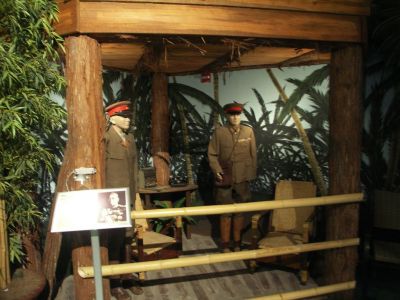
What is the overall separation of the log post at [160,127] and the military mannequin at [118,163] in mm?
1895

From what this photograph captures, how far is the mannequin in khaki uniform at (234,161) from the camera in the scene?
4.87 metres

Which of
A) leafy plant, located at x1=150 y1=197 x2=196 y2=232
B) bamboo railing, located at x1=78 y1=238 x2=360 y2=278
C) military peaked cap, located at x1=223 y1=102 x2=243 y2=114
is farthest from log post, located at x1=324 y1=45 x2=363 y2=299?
leafy plant, located at x1=150 y1=197 x2=196 y2=232

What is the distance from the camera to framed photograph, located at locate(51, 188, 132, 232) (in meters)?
2.42

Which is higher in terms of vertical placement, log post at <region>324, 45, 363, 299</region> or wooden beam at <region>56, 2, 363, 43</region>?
wooden beam at <region>56, 2, 363, 43</region>

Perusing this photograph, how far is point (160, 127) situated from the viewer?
236 inches

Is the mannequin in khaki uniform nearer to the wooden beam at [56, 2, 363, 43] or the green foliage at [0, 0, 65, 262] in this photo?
the wooden beam at [56, 2, 363, 43]

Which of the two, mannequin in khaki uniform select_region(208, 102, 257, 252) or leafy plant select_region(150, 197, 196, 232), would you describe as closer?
mannequin in khaki uniform select_region(208, 102, 257, 252)

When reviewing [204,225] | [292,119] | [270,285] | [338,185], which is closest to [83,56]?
[338,185]

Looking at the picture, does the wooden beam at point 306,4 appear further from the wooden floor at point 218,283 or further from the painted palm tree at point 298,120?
the wooden floor at point 218,283

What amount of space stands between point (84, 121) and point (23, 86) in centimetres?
61

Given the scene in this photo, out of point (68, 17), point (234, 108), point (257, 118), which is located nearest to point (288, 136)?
point (257, 118)

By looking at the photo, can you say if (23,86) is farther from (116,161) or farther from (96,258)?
(96,258)

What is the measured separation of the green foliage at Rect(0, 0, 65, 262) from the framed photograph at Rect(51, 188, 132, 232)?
0.81 meters

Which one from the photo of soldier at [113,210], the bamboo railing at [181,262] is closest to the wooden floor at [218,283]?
the bamboo railing at [181,262]
